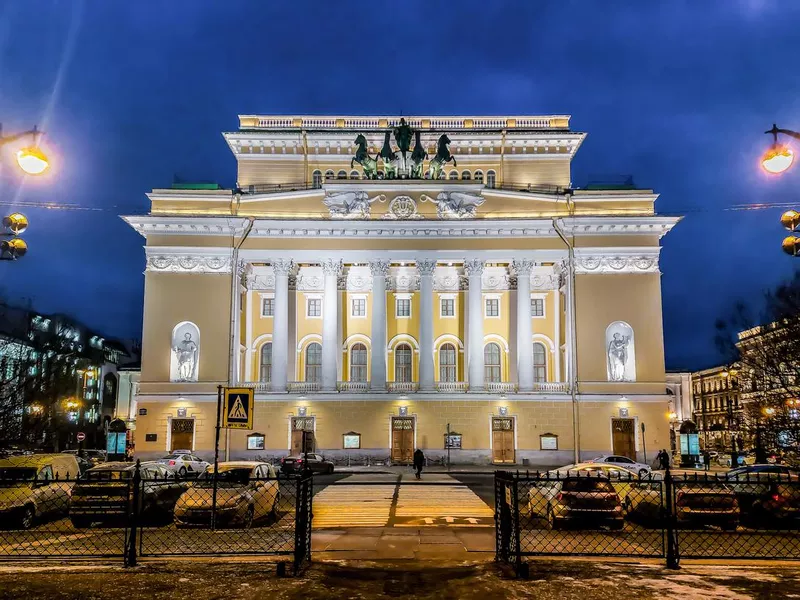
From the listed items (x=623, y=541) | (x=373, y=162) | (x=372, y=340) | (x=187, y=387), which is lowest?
(x=623, y=541)

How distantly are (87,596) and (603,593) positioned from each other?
6.75 metres

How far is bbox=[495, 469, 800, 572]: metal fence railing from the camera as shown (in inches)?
537

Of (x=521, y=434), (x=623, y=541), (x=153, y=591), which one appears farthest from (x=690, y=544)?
(x=521, y=434)

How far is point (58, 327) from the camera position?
74188mm

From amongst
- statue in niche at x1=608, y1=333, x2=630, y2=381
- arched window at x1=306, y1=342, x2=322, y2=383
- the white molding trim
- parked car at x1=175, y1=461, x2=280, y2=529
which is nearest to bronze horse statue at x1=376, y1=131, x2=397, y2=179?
arched window at x1=306, y1=342, x2=322, y2=383

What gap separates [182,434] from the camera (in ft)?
148

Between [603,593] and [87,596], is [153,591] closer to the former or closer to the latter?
[87,596]

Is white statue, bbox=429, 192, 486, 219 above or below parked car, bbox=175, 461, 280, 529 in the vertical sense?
above

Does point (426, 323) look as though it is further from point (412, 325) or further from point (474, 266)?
point (474, 266)

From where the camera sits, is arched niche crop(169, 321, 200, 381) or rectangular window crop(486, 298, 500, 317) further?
rectangular window crop(486, 298, 500, 317)

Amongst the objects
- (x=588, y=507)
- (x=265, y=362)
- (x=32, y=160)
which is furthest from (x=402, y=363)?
(x=32, y=160)

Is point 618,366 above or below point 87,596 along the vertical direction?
above

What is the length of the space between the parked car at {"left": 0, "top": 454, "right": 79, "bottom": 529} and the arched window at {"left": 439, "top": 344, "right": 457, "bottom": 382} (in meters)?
31.4

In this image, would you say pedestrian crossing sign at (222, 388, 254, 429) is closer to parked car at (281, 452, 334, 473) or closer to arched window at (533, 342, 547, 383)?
parked car at (281, 452, 334, 473)
